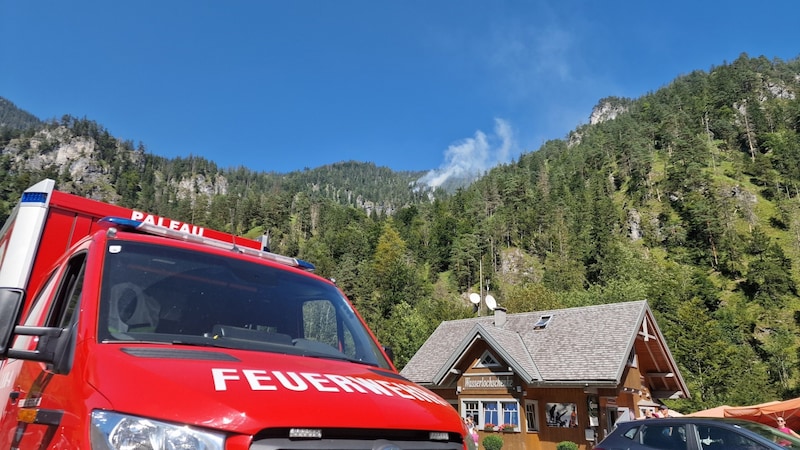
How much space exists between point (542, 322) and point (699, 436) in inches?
781

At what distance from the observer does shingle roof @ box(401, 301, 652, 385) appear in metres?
21.9

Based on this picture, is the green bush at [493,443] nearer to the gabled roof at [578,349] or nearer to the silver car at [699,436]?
the gabled roof at [578,349]

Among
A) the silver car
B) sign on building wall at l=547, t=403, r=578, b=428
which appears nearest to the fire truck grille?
the silver car

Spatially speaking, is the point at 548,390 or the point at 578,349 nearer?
the point at 548,390

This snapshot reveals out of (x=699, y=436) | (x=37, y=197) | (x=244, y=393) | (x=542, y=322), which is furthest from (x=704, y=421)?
(x=542, y=322)

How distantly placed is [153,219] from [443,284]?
97.7 metres

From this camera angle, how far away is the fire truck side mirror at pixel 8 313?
95.7 inches

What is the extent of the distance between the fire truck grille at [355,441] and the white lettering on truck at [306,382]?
0.24 meters

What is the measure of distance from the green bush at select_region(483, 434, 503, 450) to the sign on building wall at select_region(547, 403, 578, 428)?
2.35m

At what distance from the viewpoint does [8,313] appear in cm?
248

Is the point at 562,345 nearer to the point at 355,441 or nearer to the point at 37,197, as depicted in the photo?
the point at 37,197

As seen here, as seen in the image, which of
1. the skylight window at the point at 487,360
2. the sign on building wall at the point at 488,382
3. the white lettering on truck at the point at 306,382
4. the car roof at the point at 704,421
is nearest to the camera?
the white lettering on truck at the point at 306,382

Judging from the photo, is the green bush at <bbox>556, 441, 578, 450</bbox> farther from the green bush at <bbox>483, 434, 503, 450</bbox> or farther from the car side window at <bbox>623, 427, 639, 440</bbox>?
the car side window at <bbox>623, 427, 639, 440</bbox>

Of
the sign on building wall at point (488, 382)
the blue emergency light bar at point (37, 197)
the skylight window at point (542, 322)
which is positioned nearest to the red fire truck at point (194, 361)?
the blue emergency light bar at point (37, 197)
